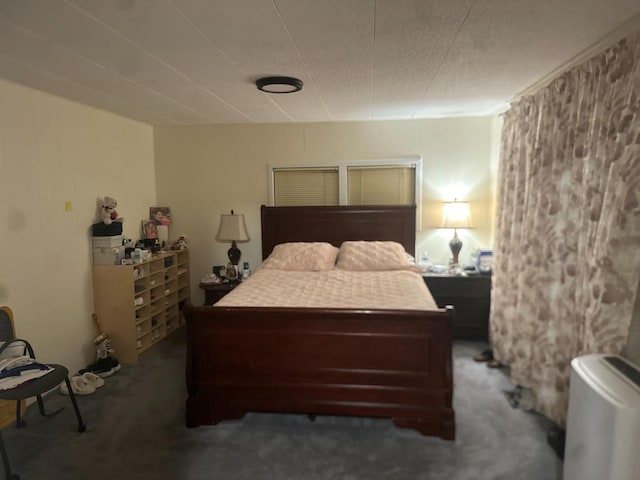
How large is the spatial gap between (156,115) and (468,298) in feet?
11.3

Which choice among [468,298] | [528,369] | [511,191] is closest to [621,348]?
[528,369]

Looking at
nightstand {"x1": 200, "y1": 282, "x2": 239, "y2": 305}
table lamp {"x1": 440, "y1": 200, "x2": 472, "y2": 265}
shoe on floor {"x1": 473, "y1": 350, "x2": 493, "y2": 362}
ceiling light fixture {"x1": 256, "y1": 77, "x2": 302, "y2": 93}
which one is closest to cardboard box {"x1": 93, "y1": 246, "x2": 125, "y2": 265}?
nightstand {"x1": 200, "y1": 282, "x2": 239, "y2": 305}

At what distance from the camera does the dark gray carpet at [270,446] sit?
210cm

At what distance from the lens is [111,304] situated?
11.4ft

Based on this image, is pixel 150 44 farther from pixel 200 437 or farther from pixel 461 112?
pixel 461 112

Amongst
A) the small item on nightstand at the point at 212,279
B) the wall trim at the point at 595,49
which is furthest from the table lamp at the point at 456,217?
the small item on nightstand at the point at 212,279

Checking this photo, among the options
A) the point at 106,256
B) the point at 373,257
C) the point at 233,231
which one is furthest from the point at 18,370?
the point at 373,257

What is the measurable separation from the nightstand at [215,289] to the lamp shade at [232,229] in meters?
0.48

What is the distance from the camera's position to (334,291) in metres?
3.10

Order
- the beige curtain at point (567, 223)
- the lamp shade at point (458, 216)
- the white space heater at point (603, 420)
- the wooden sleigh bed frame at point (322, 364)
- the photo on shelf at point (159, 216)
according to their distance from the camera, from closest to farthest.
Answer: the white space heater at point (603, 420) → the beige curtain at point (567, 223) → the wooden sleigh bed frame at point (322, 364) → the lamp shade at point (458, 216) → the photo on shelf at point (159, 216)

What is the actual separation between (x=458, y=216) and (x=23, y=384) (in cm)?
362

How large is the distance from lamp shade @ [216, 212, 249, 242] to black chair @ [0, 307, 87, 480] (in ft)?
6.48

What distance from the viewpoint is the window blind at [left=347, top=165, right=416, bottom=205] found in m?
4.26

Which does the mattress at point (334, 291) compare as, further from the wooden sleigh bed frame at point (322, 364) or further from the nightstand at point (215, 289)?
the nightstand at point (215, 289)
